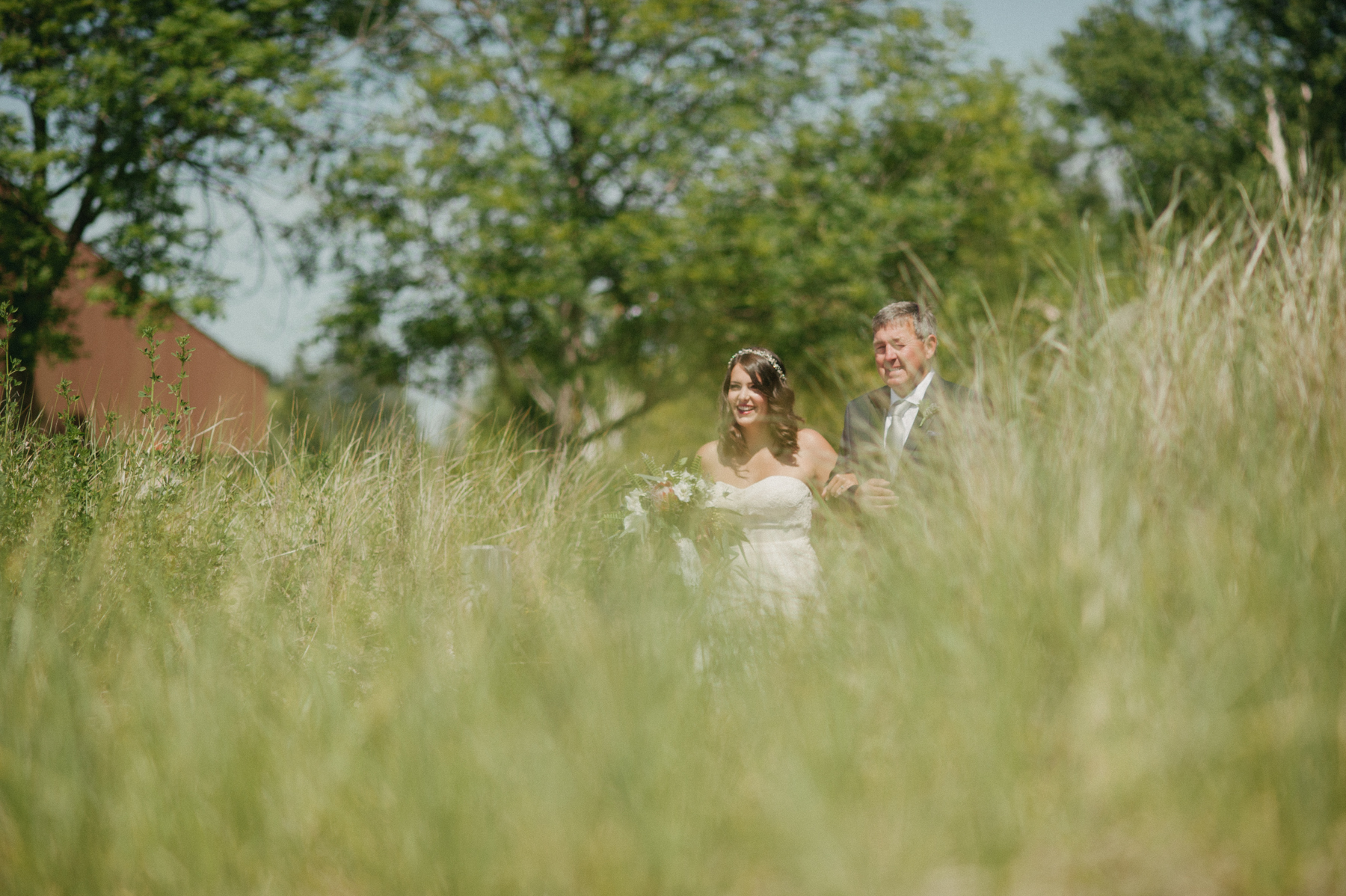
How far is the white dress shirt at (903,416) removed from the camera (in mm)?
4559

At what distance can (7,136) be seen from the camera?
992 cm

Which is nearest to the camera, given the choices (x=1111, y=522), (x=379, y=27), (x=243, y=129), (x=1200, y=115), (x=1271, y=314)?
(x=1111, y=522)

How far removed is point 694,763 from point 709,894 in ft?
1.11

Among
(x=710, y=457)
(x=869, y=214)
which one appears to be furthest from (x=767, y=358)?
(x=869, y=214)

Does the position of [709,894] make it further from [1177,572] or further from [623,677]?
[1177,572]

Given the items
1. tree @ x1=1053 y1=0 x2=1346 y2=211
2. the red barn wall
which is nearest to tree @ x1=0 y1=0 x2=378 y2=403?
the red barn wall

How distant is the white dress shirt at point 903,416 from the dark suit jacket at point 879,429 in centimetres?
6

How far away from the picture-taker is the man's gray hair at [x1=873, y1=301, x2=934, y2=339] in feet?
14.8

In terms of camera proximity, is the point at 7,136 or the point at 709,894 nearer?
the point at 709,894

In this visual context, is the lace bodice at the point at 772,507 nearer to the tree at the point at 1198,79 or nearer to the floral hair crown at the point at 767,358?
the floral hair crown at the point at 767,358

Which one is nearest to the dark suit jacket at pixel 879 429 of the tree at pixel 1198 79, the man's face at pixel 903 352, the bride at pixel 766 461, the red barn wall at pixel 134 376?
the man's face at pixel 903 352

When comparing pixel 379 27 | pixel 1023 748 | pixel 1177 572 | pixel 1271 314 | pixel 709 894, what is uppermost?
pixel 379 27

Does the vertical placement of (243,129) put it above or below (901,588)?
above

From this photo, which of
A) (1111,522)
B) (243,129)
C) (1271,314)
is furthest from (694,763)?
(243,129)
